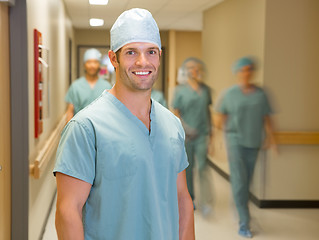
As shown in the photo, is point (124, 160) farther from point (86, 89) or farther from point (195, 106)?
point (86, 89)

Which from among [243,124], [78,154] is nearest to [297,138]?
[243,124]

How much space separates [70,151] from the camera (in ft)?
2.54

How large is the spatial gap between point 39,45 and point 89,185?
134 cm

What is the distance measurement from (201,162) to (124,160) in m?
1.79

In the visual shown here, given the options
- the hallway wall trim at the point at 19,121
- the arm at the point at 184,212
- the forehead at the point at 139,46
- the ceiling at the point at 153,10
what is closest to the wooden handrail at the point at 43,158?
the hallway wall trim at the point at 19,121

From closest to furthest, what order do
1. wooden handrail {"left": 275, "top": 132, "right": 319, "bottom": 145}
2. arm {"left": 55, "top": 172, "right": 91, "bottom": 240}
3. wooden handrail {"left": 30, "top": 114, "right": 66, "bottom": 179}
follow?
arm {"left": 55, "top": 172, "right": 91, "bottom": 240} → wooden handrail {"left": 30, "top": 114, "right": 66, "bottom": 179} → wooden handrail {"left": 275, "top": 132, "right": 319, "bottom": 145}

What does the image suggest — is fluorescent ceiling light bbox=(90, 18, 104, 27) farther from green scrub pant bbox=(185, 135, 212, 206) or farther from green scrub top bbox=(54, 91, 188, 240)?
green scrub top bbox=(54, 91, 188, 240)

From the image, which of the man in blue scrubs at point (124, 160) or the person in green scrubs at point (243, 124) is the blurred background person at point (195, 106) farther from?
the man in blue scrubs at point (124, 160)

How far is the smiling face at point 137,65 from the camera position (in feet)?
2.60

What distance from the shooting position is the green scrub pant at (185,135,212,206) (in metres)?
2.51

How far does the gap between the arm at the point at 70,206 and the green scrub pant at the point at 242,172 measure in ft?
5.11

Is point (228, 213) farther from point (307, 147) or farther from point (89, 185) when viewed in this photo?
point (89, 185)

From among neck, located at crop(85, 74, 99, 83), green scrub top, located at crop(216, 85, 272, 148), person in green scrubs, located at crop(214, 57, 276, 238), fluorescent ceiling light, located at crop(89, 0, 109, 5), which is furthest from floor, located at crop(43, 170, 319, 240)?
fluorescent ceiling light, located at crop(89, 0, 109, 5)

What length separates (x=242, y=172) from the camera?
2.28m
